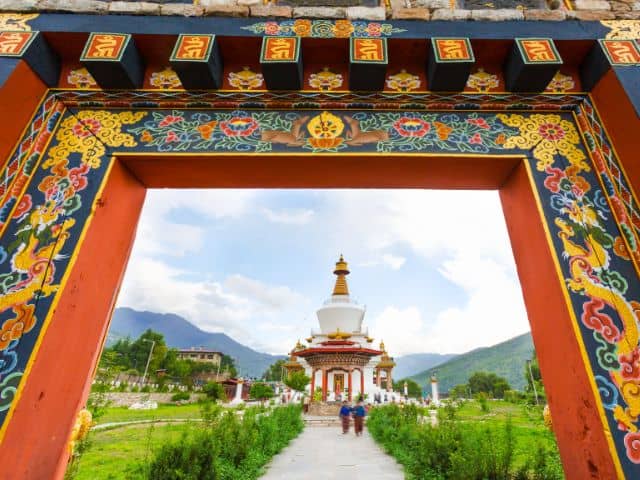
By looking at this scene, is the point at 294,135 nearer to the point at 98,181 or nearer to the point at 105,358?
the point at 98,181

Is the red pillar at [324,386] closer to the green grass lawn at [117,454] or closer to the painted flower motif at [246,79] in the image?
the green grass lawn at [117,454]

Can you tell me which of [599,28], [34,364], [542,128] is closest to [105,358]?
[34,364]

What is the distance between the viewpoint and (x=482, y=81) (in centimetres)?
362

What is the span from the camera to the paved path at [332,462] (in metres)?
6.51

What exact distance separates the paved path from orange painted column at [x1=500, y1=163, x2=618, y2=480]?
184 inches

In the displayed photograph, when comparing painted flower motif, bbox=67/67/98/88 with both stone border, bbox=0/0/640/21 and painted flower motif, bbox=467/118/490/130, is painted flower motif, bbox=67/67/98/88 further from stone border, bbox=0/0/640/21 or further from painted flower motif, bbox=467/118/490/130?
painted flower motif, bbox=467/118/490/130

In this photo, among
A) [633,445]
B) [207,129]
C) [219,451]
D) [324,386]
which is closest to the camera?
[633,445]

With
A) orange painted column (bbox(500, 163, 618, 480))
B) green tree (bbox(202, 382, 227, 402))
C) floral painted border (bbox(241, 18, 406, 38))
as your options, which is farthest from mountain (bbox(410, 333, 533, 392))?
floral painted border (bbox(241, 18, 406, 38))

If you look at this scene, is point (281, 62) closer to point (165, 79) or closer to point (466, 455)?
point (165, 79)

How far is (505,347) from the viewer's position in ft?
417

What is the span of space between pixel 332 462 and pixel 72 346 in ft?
22.4

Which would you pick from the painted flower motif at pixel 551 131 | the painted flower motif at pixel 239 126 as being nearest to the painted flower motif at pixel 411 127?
the painted flower motif at pixel 551 131

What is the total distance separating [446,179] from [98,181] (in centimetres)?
336

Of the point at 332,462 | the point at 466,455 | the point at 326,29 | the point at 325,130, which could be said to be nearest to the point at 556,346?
the point at 325,130
